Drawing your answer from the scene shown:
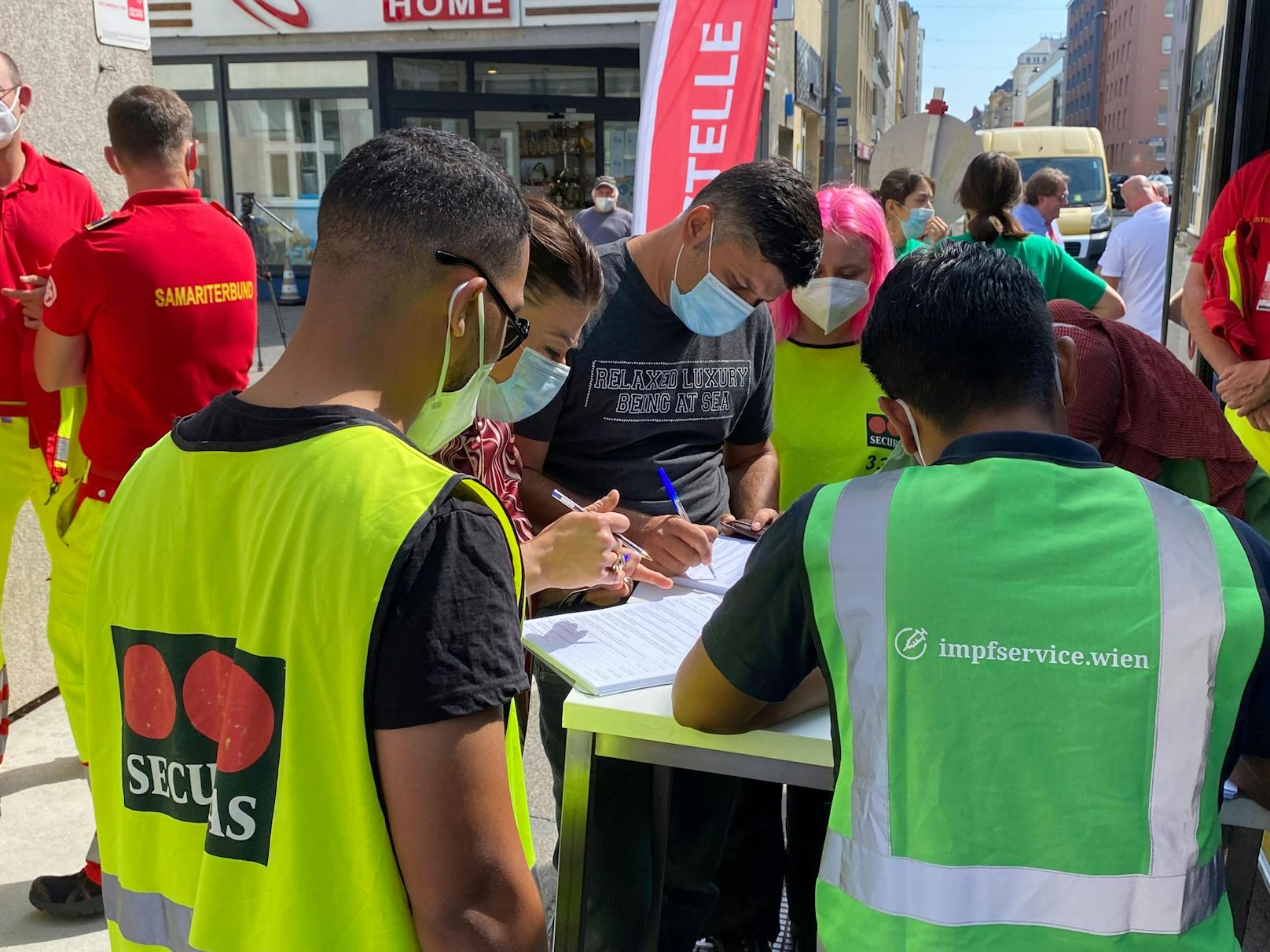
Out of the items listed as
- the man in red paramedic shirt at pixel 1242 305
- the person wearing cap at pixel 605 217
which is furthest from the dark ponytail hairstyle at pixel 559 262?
the person wearing cap at pixel 605 217

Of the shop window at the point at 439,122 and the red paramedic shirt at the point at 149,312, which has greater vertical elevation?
the shop window at the point at 439,122

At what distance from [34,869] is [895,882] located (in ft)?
8.35

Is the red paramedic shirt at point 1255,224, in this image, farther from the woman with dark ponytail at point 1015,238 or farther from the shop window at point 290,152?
the shop window at point 290,152

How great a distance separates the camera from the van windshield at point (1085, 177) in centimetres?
1537

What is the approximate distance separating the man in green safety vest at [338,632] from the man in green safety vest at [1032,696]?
395 millimetres

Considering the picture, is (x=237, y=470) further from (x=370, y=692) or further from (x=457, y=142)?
(x=457, y=142)

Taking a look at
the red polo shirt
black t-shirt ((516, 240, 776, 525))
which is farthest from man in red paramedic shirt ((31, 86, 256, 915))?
black t-shirt ((516, 240, 776, 525))

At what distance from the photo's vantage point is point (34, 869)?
2.89 m

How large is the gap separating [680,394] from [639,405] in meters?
0.11

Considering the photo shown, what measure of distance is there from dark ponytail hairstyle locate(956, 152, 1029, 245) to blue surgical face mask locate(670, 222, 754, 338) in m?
2.63

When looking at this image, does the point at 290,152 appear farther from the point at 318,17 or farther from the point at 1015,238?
the point at 1015,238

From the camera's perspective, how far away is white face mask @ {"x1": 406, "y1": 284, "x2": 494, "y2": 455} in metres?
1.19

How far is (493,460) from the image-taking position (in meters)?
2.12

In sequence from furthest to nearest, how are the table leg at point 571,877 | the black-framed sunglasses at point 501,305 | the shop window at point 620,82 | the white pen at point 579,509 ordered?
the shop window at point 620,82 → the white pen at point 579,509 → the table leg at point 571,877 → the black-framed sunglasses at point 501,305
